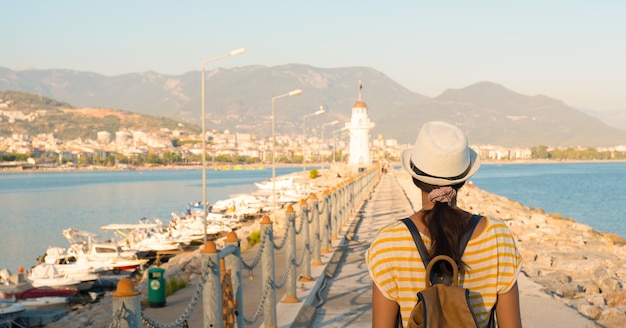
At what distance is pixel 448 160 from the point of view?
9.89 ft

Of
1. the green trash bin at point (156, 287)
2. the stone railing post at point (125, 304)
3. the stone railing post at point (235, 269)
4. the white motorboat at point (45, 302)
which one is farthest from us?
the white motorboat at point (45, 302)

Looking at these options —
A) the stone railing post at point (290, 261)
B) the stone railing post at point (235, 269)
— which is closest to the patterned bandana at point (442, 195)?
the stone railing post at point (235, 269)

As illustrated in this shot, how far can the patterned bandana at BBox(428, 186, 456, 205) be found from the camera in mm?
2998

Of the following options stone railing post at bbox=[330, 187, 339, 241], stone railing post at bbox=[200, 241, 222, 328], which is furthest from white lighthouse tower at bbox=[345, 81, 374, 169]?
stone railing post at bbox=[200, 241, 222, 328]

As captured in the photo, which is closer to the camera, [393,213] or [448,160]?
[448,160]

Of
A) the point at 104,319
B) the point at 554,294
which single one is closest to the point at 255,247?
the point at 104,319

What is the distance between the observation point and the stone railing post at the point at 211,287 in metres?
5.65

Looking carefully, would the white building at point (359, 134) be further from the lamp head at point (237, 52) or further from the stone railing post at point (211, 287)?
the stone railing post at point (211, 287)

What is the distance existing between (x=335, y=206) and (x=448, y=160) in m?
14.7

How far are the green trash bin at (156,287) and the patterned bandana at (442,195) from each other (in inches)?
333

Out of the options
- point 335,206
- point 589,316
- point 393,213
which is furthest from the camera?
point 393,213

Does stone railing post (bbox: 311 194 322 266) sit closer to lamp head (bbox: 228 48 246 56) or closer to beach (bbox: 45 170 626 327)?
beach (bbox: 45 170 626 327)

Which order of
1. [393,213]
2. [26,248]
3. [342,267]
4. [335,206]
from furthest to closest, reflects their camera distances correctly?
1. [26,248]
2. [393,213]
3. [335,206]
4. [342,267]

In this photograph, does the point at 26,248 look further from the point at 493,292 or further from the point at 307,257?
the point at 493,292
